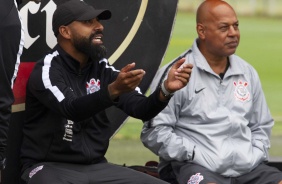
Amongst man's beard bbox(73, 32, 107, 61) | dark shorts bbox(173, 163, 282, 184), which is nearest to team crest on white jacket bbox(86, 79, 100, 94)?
man's beard bbox(73, 32, 107, 61)

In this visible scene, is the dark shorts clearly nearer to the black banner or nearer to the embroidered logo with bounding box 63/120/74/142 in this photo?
the black banner

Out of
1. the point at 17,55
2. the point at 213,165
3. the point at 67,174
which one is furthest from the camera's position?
the point at 213,165

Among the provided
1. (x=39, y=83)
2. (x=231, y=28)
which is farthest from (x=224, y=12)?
(x=39, y=83)

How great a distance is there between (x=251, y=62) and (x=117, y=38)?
10981mm

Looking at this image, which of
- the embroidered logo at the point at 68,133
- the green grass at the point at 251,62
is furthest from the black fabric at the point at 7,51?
the green grass at the point at 251,62

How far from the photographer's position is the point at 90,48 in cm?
561

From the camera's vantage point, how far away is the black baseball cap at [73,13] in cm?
563

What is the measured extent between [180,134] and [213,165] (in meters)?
0.26

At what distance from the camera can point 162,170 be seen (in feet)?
20.0

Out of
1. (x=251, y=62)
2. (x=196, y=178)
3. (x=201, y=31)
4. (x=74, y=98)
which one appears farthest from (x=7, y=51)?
(x=251, y=62)

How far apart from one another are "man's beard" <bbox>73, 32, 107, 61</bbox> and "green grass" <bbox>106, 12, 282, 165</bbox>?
336cm

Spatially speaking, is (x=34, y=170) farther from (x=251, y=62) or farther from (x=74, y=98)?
(x=251, y=62)

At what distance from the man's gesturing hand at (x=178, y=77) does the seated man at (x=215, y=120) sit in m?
0.54

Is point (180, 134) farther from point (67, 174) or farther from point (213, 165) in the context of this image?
point (67, 174)
